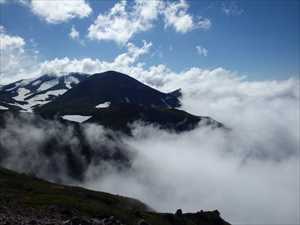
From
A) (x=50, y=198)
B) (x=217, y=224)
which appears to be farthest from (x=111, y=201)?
(x=217, y=224)

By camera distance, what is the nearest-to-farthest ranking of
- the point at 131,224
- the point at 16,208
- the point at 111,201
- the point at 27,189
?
the point at 16,208 < the point at 131,224 < the point at 27,189 < the point at 111,201

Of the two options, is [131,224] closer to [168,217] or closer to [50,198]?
[50,198]

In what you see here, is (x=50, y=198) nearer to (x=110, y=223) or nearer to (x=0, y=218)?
(x=110, y=223)

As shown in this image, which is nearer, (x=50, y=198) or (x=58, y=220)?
(x=58, y=220)

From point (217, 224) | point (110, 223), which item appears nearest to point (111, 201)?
point (217, 224)

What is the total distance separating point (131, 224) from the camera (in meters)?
52.1

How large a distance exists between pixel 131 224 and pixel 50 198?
24992mm

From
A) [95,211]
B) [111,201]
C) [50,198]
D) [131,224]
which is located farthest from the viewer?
[111,201]

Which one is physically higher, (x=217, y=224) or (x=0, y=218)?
(x=217, y=224)

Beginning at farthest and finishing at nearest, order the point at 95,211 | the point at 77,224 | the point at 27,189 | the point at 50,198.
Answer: the point at 27,189, the point at 50,198, the point at 95,211, the point at 77,224

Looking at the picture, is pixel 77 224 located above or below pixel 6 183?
below

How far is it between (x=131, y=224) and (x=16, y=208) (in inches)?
654

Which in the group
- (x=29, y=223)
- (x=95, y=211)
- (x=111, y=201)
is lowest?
(x=29, y=223)

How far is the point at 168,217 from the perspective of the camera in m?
85.3
